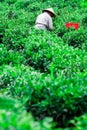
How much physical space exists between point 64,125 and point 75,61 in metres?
2.65

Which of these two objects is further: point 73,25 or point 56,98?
point 73,25

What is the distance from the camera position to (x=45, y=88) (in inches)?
200

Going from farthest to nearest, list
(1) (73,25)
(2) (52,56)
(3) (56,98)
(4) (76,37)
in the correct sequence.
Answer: (1) (73,25) → (4) (76,37) → (2) (52,56) → (3) (56,98)

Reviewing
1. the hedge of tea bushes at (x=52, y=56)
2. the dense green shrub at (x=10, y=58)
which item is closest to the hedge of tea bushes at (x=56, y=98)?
the hedge of tea bushes at (x=52, y=56)

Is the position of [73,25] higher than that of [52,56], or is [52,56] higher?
[73,25]

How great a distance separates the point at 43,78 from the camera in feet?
18.1

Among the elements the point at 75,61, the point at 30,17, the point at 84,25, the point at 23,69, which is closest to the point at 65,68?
the point at 75,61

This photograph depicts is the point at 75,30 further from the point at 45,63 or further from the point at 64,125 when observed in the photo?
the point at 64,125

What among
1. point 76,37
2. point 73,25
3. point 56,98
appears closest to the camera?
point 56,98

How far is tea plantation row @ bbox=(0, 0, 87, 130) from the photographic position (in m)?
3.97

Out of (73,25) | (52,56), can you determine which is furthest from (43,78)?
(73,25)

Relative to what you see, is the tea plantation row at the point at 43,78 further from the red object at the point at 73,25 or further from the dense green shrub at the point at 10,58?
the red object at the point at 73,25

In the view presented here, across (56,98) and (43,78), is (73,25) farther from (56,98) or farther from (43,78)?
(56,98)

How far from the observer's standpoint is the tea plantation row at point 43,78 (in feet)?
13.0
